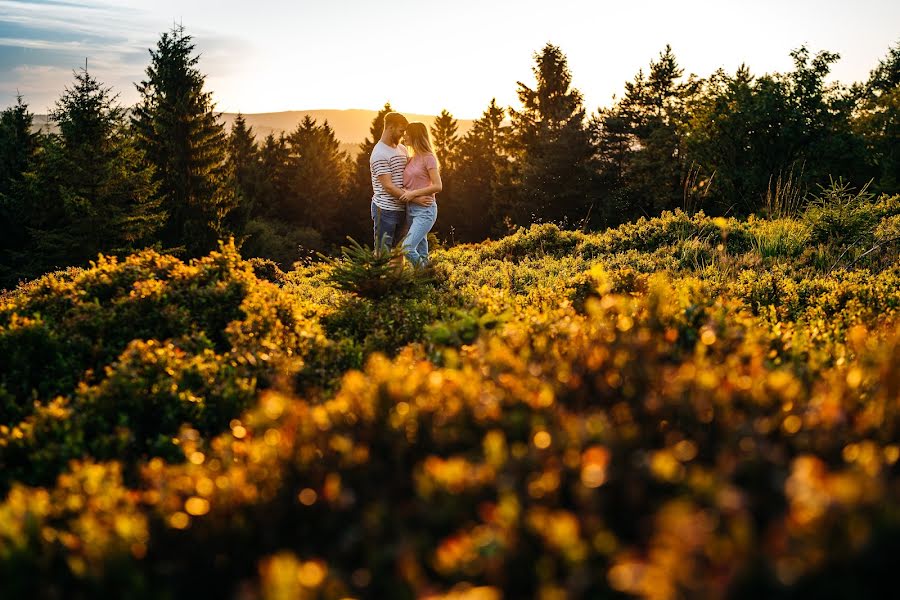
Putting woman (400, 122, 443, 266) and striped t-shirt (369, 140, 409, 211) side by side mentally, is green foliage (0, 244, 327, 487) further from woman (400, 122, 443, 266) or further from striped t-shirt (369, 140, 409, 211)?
woman (400, 122, 443, 266)

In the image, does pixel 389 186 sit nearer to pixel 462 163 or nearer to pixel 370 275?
pixel 370 275

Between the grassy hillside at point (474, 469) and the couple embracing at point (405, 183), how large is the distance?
18.3 ft

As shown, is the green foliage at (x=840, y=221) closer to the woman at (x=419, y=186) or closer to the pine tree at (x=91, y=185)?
the woman at (x=419, y=186)

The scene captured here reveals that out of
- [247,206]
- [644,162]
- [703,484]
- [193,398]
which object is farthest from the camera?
[644,162]

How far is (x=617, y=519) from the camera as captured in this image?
1.66 meters

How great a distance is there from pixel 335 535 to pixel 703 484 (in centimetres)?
102

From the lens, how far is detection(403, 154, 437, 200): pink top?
9727 millimetres

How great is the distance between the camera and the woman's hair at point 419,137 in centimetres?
960

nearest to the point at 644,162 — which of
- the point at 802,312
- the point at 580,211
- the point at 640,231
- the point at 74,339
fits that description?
the point at 580,211

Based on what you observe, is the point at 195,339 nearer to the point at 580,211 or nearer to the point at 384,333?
the point at 384,333

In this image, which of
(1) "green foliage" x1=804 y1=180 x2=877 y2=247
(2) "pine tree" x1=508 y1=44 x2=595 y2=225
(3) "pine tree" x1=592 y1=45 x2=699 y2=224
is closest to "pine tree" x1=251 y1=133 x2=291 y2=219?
(2) "pine tree" x1=508 y1=44 x2=595 y2=225

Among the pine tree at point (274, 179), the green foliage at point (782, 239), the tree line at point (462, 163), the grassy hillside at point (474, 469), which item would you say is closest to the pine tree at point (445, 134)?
the tree line at point (462, 163)

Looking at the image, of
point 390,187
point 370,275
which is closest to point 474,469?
point 370,275

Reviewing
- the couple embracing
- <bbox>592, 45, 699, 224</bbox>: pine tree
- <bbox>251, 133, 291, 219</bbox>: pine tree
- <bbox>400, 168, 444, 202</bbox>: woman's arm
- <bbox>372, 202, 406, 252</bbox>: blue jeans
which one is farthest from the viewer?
<bbox>251, 133, 291, 219</bbox>: pine tree
